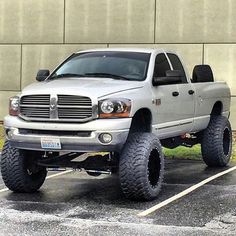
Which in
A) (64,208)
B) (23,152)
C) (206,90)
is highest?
(206,90)

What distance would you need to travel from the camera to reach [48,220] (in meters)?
6.44

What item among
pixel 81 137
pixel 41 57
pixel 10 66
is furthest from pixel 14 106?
pixel 10 66

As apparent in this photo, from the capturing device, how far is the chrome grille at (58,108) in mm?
7305

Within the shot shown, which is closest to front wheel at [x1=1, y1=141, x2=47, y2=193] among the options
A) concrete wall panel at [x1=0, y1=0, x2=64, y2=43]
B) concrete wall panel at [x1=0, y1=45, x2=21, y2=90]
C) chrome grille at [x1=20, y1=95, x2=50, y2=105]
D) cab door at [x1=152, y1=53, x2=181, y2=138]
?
chrome grille at [x1=20, y1=95, x2=50, y2=105]

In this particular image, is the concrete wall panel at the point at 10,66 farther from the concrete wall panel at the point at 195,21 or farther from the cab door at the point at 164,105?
the cab door at the point at 164,105

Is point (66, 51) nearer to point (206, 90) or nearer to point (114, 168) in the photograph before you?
point (206, 90)

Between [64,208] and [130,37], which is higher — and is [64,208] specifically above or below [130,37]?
below

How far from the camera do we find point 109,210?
7023 mm

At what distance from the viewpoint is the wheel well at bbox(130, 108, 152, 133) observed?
25.9ft

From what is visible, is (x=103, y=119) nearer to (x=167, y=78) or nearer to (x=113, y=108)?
(x=113, y=108)

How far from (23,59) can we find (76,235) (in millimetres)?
12276

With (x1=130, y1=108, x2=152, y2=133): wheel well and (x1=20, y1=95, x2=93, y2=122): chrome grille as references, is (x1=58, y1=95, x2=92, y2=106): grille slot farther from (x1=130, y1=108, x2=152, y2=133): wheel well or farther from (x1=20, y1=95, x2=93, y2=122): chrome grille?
(x1=130, y1=108, x2=152, y2=133): wheel well

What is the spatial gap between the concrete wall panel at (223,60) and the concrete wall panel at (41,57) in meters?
3.62

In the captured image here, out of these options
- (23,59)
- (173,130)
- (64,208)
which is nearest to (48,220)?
(64,208)
